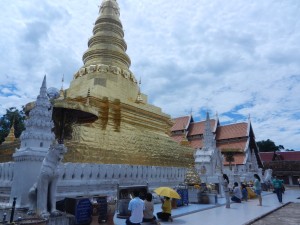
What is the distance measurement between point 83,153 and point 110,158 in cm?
142

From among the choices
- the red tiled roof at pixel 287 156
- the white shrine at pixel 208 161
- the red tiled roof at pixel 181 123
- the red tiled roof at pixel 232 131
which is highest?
the red tiled roof at pixel 181 123

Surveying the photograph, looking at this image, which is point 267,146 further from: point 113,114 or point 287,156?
point 113,114

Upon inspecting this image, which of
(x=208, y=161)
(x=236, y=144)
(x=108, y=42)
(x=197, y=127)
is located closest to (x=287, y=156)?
(x=236, y=144)

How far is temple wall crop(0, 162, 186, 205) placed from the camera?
849 cm

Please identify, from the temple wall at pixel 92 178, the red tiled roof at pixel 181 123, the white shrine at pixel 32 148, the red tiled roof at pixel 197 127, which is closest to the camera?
the white shrine at pixel 32 148

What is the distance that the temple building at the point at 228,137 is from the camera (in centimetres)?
2420

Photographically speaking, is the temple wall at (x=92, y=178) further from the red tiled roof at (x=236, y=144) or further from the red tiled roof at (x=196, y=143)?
the red tiled roof at (x=196, y=143)

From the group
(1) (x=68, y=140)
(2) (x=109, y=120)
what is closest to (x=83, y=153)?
(1) (x=68, y=140)

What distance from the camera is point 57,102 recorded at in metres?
7.57

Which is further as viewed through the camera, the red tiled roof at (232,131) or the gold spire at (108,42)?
the red tiled roof at (232,131)

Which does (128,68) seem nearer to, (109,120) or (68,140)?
(109,120)

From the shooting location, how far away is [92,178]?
9516 millimetres

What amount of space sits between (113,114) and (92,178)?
16.7ft

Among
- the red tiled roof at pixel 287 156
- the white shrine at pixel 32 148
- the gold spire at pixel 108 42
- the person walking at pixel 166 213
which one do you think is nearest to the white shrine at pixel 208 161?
the gold spire at pixel 108 42
